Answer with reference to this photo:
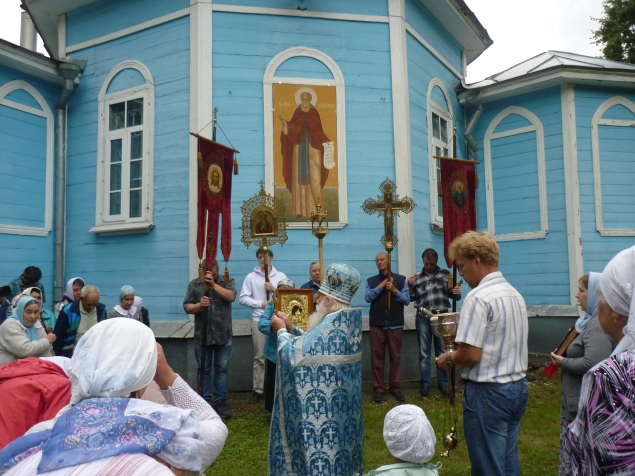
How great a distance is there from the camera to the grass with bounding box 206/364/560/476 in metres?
4.91

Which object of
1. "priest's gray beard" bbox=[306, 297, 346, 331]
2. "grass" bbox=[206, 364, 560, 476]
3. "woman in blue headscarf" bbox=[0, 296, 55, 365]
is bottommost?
"grass" bbox=[206, 364, 560, 476]

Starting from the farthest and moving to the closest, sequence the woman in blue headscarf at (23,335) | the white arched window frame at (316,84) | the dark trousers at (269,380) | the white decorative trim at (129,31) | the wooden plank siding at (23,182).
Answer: the wooden plank siding at (23,182) < the white decorative trim at (129,31) < the white arched window frame at (316,84) < the dark trousers at (269,380) < the woman in blue headscarf at (23,335)

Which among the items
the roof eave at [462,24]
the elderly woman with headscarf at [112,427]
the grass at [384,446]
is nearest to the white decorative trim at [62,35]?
the roof eave at [462,24]

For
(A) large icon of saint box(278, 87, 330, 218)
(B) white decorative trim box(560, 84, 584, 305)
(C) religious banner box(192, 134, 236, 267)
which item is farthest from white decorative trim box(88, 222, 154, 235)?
(B) white decorative trim box(560, 84, 584, 305)

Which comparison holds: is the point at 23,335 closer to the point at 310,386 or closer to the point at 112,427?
the point at 310,386

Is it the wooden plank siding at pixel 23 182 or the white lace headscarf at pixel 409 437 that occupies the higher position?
the wooden plank siding at pixel 23 182

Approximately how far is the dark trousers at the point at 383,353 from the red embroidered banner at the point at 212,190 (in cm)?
235

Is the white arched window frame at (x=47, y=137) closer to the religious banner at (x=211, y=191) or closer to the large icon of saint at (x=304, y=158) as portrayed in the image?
the religious banner at (x=211, y=191)

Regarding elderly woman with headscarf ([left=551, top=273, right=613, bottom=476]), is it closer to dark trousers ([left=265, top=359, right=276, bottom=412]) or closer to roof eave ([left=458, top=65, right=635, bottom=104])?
dark trousers ([left=265, top=359, right=276, bottom=412])

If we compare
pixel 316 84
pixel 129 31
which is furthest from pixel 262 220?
pixel 129 31

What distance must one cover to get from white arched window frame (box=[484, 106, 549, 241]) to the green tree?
8674 millimetres

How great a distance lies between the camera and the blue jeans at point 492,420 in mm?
3176

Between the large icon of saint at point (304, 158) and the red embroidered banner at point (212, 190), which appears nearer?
the red embroidered banner at point (212, 190)

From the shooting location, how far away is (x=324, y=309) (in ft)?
13.0
